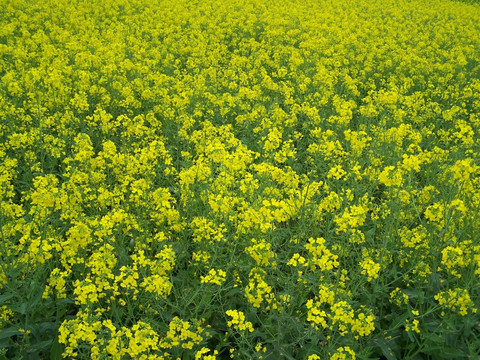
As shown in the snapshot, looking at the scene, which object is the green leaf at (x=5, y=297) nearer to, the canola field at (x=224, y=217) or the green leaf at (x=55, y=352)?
the canola field at (x=224, y=217)

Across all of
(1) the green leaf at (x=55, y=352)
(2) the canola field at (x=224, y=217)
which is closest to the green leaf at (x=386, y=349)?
(2) the canola field at (x=224, y=217)

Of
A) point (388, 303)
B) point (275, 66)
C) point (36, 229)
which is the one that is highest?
point (275, 66)

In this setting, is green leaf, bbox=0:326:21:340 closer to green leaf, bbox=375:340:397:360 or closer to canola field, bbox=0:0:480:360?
canola field, bbox=0:0:480:360

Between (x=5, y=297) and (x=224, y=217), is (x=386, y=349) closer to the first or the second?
(x=224, y=217)

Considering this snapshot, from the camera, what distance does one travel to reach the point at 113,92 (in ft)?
21.6

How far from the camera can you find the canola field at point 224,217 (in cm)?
301

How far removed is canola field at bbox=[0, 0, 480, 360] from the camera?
3.01 m

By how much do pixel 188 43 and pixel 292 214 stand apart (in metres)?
6.91

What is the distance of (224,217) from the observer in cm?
370

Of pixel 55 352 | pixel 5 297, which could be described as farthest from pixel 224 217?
pixel 5 297

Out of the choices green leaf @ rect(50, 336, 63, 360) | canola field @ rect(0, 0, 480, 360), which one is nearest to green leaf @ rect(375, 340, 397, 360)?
canola field @ rect(0, 0, 480, 360)

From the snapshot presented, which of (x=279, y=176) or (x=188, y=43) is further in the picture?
(x=188, y=43)

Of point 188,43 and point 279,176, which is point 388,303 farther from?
point 188,43

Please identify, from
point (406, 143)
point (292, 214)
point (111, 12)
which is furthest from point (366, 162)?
point (111, 12)
